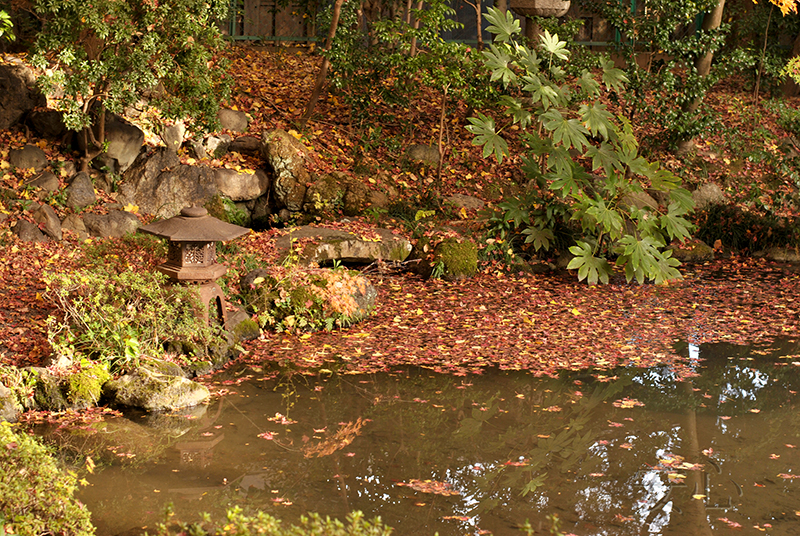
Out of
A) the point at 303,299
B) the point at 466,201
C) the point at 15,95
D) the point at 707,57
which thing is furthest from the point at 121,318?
the point at 707,57

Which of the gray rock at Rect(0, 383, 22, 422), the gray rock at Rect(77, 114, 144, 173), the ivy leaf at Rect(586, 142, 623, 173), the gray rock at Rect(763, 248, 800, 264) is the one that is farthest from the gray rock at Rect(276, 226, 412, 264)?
the gray rock at Rect(763, 248, 800, 264)

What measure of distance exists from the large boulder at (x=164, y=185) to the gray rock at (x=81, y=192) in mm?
437

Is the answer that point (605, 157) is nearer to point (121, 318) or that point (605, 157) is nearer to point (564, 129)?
point (564, 129)

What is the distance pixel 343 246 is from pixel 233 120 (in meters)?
3.70

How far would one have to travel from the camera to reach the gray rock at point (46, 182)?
1008 centimetres

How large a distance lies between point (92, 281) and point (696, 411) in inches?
218

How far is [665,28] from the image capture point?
1234cm

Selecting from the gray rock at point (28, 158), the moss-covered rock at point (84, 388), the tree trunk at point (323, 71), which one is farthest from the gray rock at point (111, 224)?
the moss-covered rock at point (84, 388)

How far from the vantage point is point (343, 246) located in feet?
34.3

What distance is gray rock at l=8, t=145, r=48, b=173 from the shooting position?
10.2 metres

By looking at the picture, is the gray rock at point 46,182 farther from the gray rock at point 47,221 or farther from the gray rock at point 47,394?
the gray rock at point 47,394

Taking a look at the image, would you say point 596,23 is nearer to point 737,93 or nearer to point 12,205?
point 737,93

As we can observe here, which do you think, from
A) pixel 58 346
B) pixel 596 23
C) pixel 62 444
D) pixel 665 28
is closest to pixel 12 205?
pixel 58 346

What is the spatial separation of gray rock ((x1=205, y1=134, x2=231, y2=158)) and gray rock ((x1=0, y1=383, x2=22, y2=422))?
688 centimetres
